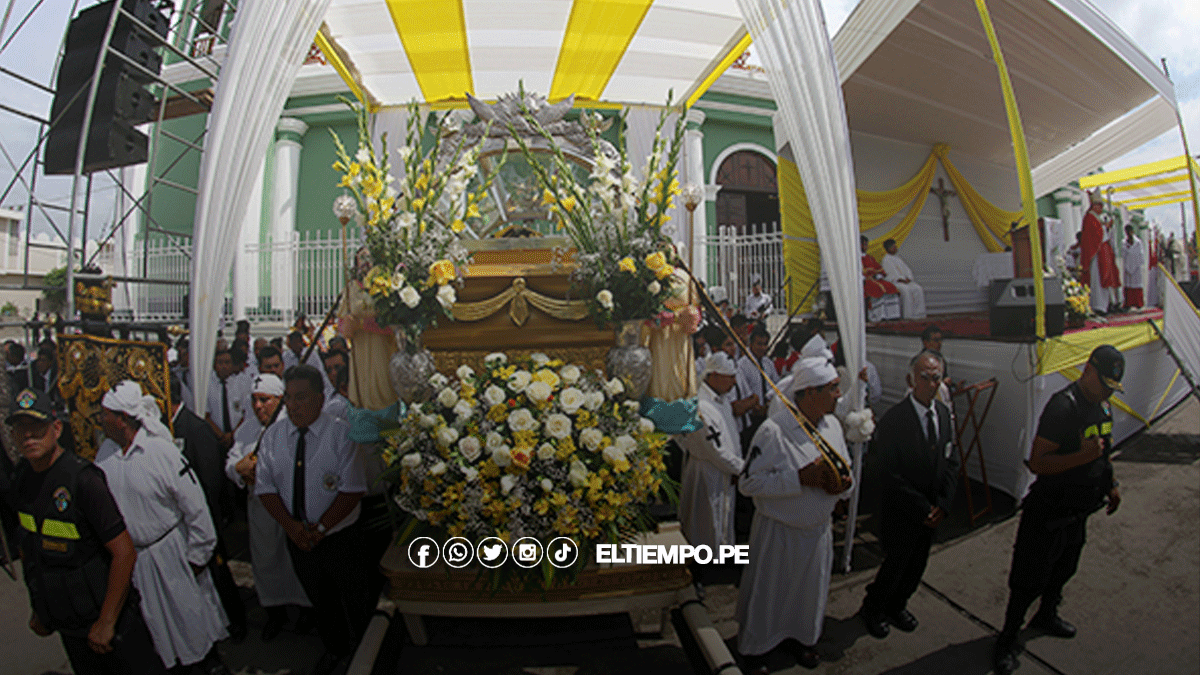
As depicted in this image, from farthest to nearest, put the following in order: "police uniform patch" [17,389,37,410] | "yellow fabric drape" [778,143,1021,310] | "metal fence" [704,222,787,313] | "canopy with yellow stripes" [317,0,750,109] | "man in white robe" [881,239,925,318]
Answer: "metal fence" [704,222,787,313], "man in white robe" [881,239,925,318], "yellow fabric drape" [778,143,1021,310], "canopy with yellow stripes" [317,0,750,109], "police uniform patch" [17,389,37,410]

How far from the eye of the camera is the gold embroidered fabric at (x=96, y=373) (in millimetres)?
3393

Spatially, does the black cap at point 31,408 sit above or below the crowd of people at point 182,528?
above

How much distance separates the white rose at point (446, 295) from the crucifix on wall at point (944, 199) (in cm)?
1149

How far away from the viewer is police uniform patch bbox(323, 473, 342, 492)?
2949 mm

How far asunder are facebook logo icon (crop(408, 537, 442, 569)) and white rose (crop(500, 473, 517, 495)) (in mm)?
456

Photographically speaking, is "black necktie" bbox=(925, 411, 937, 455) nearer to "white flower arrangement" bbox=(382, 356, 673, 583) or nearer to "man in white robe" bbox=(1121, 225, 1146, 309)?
"white flower arrangement" bbox=(382, 356, 673, 583)

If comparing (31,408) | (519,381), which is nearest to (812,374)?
(519,381)

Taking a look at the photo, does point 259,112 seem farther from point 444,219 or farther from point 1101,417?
point 1101,417

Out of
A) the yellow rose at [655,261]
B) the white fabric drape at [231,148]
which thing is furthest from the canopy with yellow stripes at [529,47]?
the yellow rose at [655,261]

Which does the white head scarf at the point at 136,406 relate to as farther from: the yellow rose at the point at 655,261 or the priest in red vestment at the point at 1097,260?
the priest in red vestment at the point at 1097,260

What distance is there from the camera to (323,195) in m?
12.1

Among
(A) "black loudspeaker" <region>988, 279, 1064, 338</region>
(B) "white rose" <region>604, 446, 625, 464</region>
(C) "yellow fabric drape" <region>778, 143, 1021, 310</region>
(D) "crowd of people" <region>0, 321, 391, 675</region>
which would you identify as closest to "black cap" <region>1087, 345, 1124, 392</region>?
(A) "black loudspeaker" <region>988, 279, 1064, 338</region>

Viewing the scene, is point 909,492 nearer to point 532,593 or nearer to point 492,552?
point 532,593

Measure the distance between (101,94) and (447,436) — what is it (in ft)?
20.0
